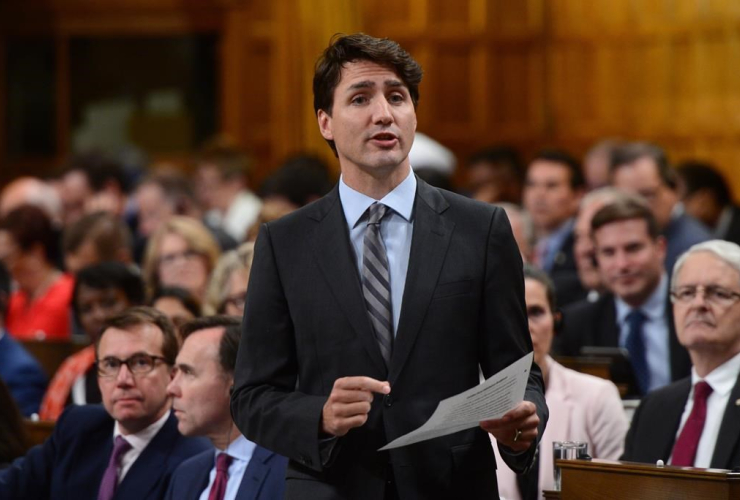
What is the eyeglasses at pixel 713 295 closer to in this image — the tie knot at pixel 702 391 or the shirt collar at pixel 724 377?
the shirt collar at pixel 724 377

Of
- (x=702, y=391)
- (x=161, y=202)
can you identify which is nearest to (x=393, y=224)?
(x=702, y=391)

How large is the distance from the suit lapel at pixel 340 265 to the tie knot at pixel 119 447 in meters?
1.70

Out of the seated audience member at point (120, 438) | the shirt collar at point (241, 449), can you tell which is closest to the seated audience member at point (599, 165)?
the seated audience member at point (120, 438)

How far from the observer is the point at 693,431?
13.6ft

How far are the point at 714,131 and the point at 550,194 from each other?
2982mm

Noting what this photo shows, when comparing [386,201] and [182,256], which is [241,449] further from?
[182,256]

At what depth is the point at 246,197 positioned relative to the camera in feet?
32.5

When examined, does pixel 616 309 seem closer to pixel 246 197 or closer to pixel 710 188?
pixel 710 188

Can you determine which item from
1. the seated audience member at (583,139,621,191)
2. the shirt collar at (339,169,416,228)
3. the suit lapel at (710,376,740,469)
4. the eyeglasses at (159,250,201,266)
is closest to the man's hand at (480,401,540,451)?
the shirt collar at (339,169,416,228)

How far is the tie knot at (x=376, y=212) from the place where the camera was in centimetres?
274

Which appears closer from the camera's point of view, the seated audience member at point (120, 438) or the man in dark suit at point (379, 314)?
the man in dark suit at point (379, 314)

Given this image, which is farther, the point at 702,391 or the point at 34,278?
the point at 34,278

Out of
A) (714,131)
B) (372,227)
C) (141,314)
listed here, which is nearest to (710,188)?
(714,131)

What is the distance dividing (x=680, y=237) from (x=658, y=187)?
573 mm
